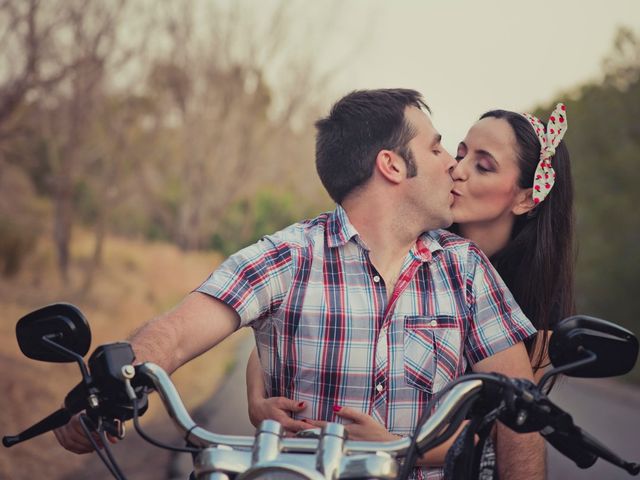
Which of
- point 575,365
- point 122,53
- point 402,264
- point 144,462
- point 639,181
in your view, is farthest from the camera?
point 639,181

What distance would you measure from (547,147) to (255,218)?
31699 millimetres

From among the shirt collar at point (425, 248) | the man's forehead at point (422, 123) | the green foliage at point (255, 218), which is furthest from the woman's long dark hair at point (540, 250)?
the green foliage at point (255, 218)

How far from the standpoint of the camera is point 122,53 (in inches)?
575

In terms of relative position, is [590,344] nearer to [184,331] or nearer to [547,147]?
[184,331]

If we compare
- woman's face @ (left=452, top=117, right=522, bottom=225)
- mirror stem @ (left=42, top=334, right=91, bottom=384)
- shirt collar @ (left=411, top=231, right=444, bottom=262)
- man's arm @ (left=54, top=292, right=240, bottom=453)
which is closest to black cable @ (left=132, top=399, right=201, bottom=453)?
mirror stem @ (left=42, top=334, right=91, bottom=384)

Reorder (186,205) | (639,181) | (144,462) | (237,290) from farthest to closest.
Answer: (186,205)
(639,181)
(144,462)
(237,290)

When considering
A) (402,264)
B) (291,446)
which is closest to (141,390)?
(291,446)

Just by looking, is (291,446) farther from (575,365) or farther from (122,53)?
(122,53)

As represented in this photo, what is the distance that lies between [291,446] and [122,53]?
44.4ft

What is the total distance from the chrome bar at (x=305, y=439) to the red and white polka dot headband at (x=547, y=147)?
→ 6.04 ft

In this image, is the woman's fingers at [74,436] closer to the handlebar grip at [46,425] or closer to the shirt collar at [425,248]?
the handlebar grip at [46,425]

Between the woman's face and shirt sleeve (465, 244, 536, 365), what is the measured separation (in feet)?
2.51

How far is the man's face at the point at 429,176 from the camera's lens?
309 cm

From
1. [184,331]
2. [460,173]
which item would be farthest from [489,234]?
[184,331]
